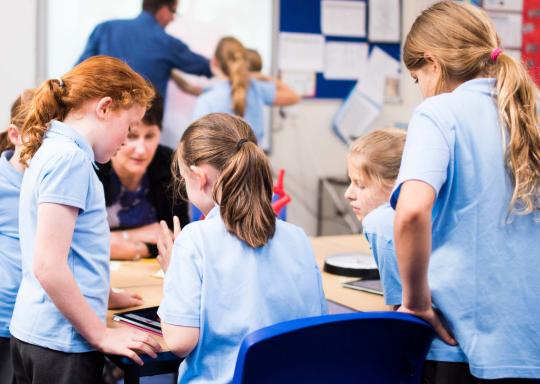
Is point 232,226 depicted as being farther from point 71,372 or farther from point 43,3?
point 43,3

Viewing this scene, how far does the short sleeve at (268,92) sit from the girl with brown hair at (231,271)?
2785 millimetres

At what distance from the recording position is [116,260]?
2.20m

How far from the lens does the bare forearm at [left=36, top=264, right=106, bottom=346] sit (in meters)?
1.23

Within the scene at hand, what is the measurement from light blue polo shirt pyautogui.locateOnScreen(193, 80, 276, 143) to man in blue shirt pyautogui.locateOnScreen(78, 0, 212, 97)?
19 centimetres

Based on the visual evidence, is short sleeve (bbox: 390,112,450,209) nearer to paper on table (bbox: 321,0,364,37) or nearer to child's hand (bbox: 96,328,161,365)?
child's hand (bbox: 96,328,161,365)

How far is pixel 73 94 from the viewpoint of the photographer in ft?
4.60

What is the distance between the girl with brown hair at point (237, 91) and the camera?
12.8 feet

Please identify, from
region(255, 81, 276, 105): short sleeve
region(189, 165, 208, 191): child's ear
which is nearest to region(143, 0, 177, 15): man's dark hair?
region(255, 81, 276, 105): short sleeve

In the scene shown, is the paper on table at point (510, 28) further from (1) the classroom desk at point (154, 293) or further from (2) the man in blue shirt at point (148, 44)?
(1) the classroom desk at point (154, 293)

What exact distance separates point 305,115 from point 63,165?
3166mm

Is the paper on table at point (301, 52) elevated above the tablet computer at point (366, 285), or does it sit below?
above

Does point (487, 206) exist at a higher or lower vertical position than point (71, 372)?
higher

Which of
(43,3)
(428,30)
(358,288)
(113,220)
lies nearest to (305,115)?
(43,3)

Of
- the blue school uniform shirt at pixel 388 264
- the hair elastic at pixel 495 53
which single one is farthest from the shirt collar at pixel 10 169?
the hair elastic at pixel 495 53
